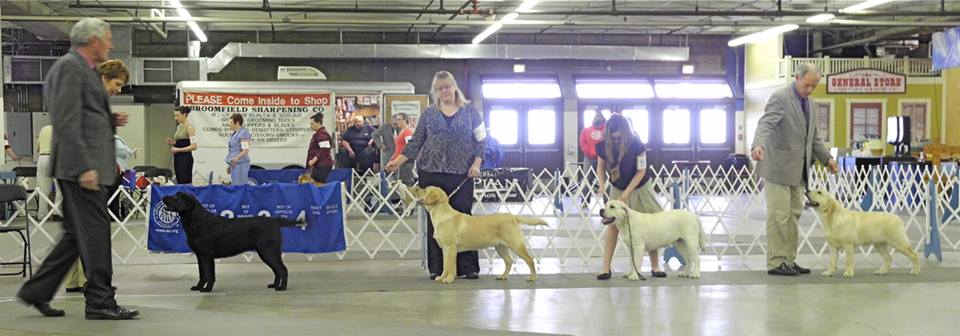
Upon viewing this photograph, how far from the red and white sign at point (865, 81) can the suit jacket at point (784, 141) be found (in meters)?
13.8

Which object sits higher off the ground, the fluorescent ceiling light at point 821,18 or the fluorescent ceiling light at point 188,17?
the fluorescent ceiling light at point 188,17

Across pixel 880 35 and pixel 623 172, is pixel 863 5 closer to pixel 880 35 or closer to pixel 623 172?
pixel 880 35

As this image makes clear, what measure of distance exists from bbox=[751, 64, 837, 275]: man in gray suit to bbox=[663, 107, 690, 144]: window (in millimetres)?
14819

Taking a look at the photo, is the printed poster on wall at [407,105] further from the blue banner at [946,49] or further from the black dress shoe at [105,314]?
the black dress shoe at [105,314]

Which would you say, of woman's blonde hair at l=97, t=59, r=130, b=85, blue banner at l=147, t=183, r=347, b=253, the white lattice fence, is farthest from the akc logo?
woman's blonde hair at l=97, t=59, r=130, b=85

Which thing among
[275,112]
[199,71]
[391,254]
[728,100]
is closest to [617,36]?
[728,100]

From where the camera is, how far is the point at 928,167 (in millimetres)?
12547

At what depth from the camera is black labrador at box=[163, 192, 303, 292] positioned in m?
5.31

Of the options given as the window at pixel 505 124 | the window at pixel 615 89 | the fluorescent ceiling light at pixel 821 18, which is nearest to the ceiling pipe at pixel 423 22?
the fluorescent ceiling light at pixel 821 18

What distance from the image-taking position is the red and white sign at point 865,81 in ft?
62.4

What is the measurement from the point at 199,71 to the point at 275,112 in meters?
5.93

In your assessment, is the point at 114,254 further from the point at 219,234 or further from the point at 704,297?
the point at 704,297

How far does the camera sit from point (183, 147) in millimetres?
9883

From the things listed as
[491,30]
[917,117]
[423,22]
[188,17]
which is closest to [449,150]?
[188,17]
